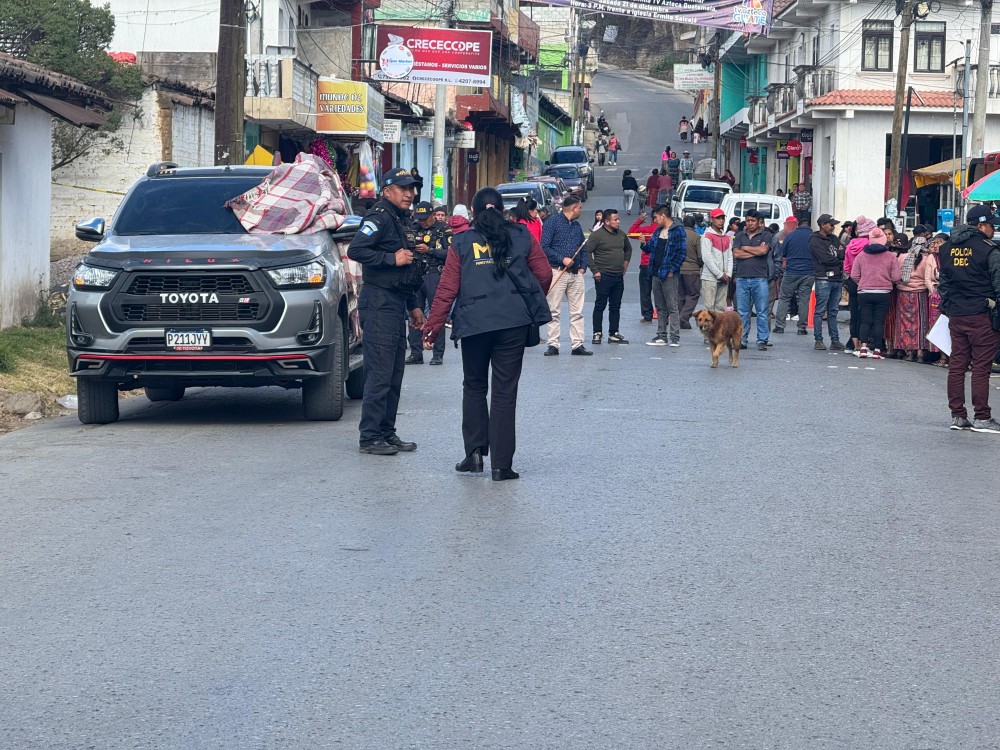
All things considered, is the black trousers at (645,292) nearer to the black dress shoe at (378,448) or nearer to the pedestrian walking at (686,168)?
the black dress shoe at (378,448)

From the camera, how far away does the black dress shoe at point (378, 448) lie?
10.9 m

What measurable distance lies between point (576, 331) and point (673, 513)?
422 inches

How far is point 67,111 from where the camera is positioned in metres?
17.2

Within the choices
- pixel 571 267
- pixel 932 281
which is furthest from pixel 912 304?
pixel 571 267

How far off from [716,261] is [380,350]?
11.0 meters

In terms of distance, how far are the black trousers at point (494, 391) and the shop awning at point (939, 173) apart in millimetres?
25213

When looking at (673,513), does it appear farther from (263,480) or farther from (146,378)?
(146,378)

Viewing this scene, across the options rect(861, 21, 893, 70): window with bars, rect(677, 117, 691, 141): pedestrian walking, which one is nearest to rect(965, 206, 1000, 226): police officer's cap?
rect(861, 21, 893, 70): window with bars

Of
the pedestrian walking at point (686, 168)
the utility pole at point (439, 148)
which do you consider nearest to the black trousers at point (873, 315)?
the utility pole at point (439, 148)

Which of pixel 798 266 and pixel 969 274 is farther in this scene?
pixel 798 266

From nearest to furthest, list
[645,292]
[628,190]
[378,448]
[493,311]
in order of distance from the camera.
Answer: [493,311] → [378,448] → [645,292] → [628,190]

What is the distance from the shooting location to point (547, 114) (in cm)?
9256

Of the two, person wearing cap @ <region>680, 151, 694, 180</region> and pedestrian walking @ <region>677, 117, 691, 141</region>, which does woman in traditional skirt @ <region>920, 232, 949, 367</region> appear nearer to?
person wearing cap @ <region>680, 151, 694, 180</region>

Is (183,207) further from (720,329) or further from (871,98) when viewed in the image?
(871,98)
